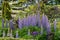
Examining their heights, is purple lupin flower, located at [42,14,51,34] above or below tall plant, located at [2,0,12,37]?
below

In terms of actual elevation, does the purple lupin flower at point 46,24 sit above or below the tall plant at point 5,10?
below

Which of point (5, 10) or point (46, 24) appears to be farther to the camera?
point (5, 10)

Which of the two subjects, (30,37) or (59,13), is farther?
(59,13)

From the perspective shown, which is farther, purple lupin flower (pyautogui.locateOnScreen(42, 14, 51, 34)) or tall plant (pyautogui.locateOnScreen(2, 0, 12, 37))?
tall plant (pyautogui.locateOnScreen(2, 0, 12, 37))

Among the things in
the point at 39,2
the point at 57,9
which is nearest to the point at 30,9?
the point at 39,2

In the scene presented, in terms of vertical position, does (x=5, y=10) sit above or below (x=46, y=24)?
above

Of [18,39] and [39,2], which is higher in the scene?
[39,2]

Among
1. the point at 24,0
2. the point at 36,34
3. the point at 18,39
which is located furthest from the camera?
the point at 24,0

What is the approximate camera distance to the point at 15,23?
15.3 feet

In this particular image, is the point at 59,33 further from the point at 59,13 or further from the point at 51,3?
the point at 51,3

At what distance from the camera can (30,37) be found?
3805 millimetres

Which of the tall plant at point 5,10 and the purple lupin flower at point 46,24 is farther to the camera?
the tall plant at point 5,10

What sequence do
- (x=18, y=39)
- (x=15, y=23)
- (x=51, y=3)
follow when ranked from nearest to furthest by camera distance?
(x=18, y=39) → (x=15, y=23) → (x=51, y=3)

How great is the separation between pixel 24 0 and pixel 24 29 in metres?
1.83
